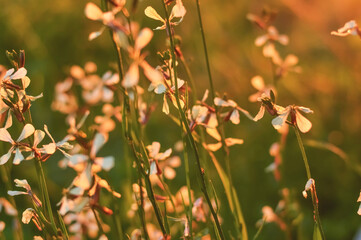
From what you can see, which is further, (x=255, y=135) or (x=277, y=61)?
(x=255, y=135)

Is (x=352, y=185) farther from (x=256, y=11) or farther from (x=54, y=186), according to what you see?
(x=256, y=11)

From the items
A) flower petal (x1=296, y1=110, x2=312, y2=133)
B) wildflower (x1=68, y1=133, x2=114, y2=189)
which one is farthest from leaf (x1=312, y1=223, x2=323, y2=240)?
wildflower (x1=68, y1=133, x2=114, y2=189)

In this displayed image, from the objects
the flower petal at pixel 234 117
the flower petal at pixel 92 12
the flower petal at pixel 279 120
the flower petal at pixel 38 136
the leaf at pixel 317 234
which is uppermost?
the flower petal at pixel 92 12

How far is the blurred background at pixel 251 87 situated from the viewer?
1702 mm

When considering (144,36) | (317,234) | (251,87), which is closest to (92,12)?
(144,36)

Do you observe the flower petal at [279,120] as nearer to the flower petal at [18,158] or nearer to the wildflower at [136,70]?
the wildflower at [136,70]

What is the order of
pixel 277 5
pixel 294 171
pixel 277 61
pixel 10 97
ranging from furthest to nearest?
pixel 277 5 → pixel 294 171 → pixel 277 61 → pixel 10 97

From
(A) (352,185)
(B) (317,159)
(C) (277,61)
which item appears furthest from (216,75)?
(C) (277,61)

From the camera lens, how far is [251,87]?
7.52 ft

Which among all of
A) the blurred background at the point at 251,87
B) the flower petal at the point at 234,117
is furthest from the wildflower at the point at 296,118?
the blurred background at the point at 251,87

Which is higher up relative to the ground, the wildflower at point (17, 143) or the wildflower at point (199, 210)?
the wildflower at point (17, 143)

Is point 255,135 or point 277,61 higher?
point 277,61

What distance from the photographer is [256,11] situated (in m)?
3.40

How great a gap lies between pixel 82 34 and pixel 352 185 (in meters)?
1.91
